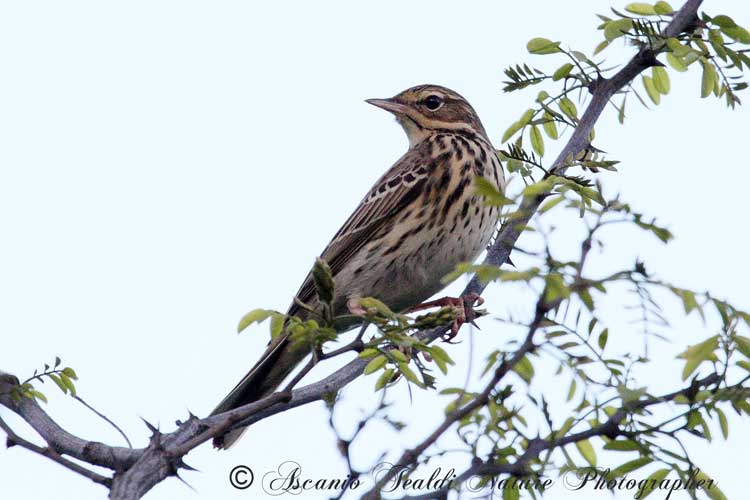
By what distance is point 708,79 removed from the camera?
21.8ft

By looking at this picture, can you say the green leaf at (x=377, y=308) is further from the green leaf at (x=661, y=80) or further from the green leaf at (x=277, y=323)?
the green leaf at (x=661, y=80)

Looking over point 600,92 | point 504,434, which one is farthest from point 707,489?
point 600,92

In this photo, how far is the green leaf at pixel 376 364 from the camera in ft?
17.7

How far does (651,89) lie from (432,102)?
3727 mm

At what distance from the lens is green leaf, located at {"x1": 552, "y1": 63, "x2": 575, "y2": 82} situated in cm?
690

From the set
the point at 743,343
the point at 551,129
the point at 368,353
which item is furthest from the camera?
the point at 551,129

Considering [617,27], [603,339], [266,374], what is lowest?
[603,339]

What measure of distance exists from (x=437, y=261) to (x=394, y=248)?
0.38 m

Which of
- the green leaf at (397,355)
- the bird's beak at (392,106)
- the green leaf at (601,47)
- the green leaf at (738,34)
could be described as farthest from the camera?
the bird's beak at (392,106)

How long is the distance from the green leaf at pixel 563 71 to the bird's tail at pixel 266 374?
264 centimetres

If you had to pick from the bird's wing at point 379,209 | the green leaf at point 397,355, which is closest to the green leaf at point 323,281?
the green leaf at point 397,355

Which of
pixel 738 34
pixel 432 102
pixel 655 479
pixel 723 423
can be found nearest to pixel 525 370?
pixel 655 479

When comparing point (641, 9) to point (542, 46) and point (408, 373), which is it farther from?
point (408, 373)

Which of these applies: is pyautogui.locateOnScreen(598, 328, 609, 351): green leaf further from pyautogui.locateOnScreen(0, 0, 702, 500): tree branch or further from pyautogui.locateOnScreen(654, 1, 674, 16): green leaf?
pyautogui.locateOnScreen(654, 1, 674, 16): green leaf
